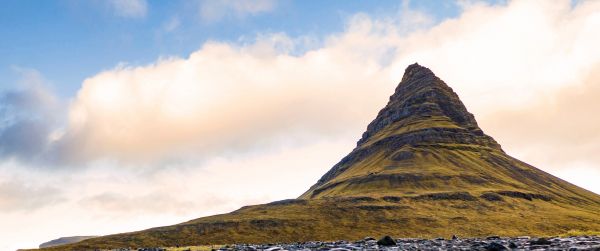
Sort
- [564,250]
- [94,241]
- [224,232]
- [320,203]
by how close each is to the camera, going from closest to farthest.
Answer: [564,250], [94,241], [224,232], [320,203]

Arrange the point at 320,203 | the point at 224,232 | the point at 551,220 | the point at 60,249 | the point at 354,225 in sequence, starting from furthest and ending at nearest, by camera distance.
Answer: the point at 320,203
the point at 551,220
the point at 354,225
the point at 224,232
the point at 60,249

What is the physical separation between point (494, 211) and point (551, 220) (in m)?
21.8

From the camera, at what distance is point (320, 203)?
19350 cm

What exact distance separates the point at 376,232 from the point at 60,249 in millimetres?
86724

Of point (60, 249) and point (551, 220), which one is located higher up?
point (60, 249)

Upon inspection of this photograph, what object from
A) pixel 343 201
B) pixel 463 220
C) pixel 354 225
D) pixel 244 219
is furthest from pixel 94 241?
pixel 463 220

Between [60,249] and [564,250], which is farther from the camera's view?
[60,249]

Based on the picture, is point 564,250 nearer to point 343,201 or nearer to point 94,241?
point 94,241

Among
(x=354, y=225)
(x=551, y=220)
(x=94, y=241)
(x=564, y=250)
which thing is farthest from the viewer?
(x=551, y=220)

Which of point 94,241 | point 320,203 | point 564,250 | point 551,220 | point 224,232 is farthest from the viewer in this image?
point 320,203

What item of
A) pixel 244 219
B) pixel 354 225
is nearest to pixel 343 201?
pixel 354 225

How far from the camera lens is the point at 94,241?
141m

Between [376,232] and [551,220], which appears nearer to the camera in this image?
[376,232]

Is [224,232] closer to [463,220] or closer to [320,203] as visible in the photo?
[320,203]
